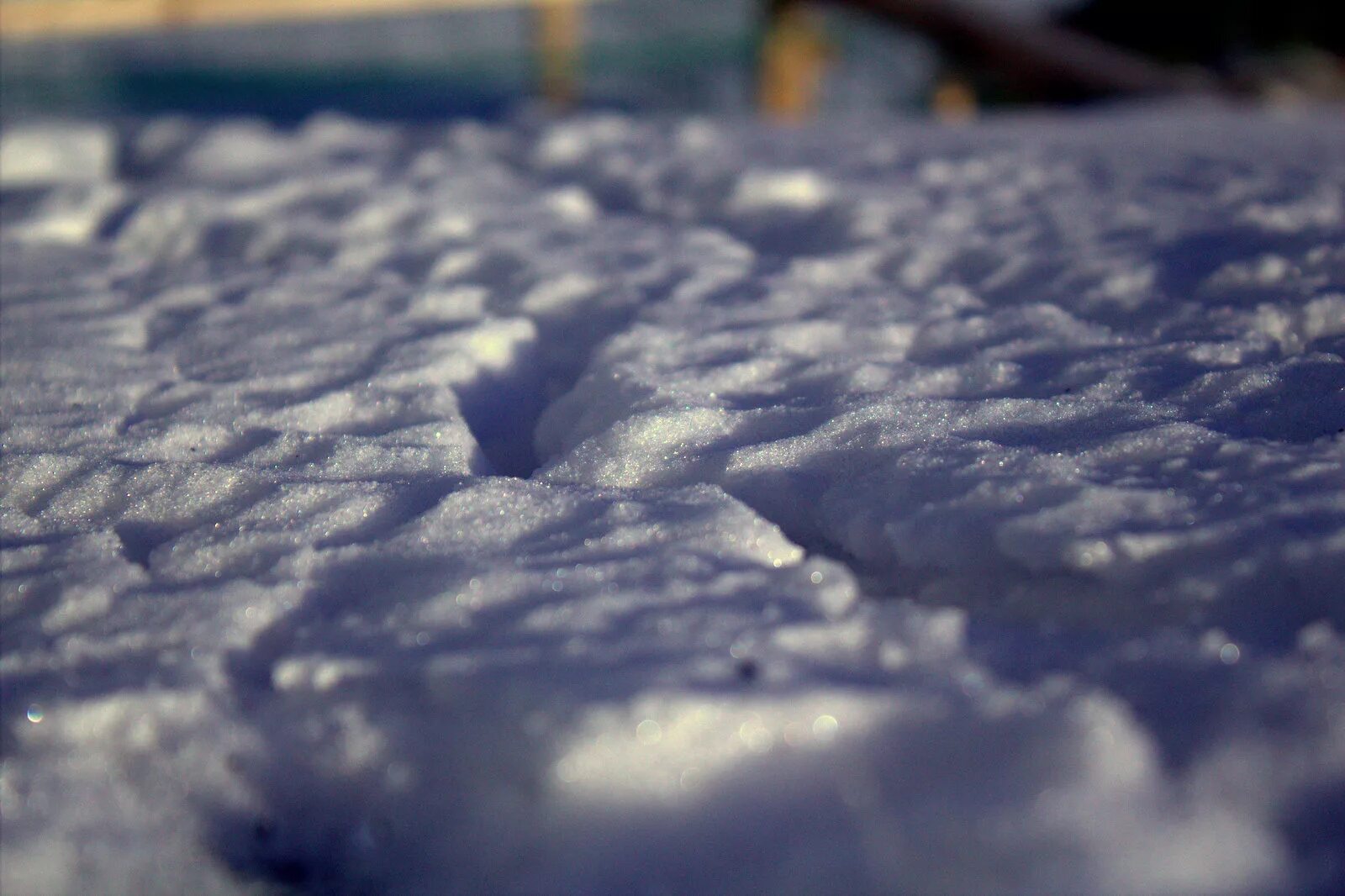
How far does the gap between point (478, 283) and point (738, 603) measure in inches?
57.6

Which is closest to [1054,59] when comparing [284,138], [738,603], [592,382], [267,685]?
[284,138]

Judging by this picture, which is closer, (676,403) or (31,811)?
(31,811)

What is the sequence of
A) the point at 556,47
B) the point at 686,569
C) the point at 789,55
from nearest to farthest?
1. the point at 686,569
2. the point at 556,47
3. the point at 789,55

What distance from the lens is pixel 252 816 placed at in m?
→ 1.09

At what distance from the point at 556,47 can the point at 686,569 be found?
480cm

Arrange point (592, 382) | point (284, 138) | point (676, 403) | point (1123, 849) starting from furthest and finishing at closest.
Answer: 1. point (284, 138)
2. point (592, 382)
3. point (676, 403)
4. point (1123, 849)

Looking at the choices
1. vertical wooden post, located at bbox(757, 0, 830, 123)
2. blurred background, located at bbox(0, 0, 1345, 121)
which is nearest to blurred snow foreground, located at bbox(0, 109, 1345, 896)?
blurred background, located at bbox(0, 0, 1345, 121)

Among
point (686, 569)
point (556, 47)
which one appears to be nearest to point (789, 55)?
point (556, 47)

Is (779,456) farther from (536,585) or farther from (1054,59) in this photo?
(1054,59)

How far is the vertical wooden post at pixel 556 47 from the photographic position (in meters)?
5.29

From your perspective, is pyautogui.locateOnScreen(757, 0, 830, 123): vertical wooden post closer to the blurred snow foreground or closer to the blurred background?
the blurred background

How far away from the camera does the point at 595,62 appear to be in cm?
649

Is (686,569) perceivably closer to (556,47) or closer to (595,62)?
(556,47)

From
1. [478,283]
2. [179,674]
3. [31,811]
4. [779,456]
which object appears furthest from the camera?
[478,283]
